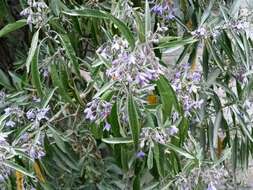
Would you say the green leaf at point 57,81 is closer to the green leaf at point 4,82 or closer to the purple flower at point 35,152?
the purple flower at point 35,152

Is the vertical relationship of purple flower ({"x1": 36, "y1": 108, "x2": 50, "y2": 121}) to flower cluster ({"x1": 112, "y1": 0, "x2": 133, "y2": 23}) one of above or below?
below

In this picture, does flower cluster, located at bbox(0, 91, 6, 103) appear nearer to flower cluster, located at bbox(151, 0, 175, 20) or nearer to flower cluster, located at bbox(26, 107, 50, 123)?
flower cluster, located at bbox(26, 107, 50, 123)

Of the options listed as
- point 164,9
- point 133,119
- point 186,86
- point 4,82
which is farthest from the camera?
point 4,82

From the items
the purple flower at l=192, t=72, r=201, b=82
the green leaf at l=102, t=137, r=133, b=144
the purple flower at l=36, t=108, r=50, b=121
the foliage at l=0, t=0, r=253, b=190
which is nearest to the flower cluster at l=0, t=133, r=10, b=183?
the foliage at l=0, t=0, r=253, b=190

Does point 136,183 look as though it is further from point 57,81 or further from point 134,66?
point 134,66

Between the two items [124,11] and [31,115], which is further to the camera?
[31,115]

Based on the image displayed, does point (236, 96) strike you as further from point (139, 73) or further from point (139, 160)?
point (139, 73)

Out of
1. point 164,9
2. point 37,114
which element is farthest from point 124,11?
point 37,114
